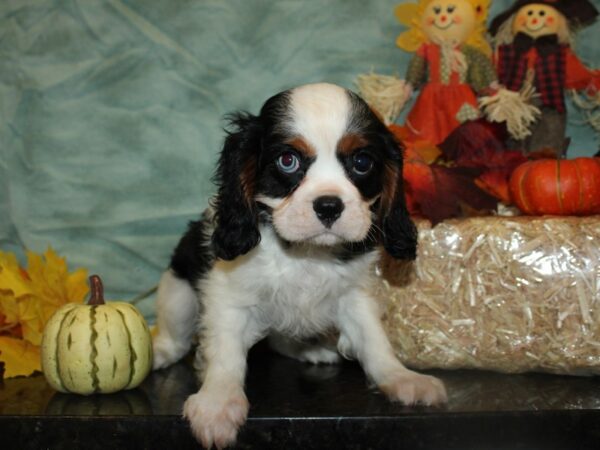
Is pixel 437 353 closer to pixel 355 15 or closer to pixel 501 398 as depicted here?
pixel 501 398

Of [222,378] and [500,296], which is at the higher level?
[500,296]

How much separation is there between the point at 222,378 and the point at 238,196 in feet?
1.88

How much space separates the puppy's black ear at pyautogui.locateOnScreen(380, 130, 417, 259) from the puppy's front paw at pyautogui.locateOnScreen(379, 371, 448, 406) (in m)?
0.42

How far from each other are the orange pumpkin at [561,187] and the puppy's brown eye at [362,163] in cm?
74

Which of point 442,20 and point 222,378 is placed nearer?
point 222,378

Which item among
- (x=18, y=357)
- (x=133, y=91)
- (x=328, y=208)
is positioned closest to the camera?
(x=328, y=208)

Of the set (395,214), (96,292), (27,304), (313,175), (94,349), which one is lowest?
(27,304)

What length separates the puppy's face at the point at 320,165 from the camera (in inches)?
80.9

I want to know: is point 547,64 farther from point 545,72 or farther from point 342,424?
point 342,424

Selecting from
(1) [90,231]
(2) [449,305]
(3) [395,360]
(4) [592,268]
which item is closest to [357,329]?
(3) [395,360]

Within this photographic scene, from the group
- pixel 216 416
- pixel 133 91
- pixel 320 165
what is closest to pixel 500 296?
pixel 320 165

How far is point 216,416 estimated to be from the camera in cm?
204

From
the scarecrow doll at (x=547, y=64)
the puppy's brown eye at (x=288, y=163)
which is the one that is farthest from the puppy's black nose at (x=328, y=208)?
the scarecrow doll at (x=547, y=64)

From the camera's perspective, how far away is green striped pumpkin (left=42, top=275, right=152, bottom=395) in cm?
237
